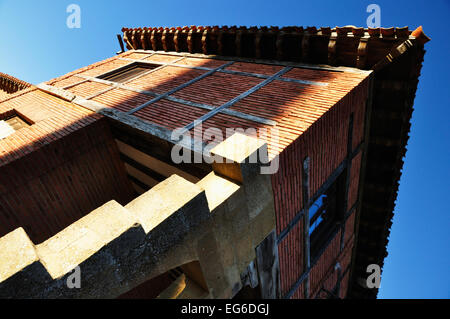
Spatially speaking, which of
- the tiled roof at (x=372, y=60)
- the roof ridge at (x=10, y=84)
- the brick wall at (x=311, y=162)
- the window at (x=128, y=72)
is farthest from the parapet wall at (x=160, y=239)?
the roof ridge at (x=10, y=84)

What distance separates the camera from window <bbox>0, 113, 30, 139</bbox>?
6391 mm

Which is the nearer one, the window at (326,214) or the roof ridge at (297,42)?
the roof ridge at (297,42)

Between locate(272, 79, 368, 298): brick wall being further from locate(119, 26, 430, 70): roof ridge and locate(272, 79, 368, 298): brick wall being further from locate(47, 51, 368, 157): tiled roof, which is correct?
locate(119, 26, 430, 70): roof ridge

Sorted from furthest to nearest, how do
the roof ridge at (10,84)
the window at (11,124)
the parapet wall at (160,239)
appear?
the roof ridge at (10,84)
the window at (11,124)
the parapet wall at (160,239)

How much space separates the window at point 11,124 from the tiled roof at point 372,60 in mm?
5800

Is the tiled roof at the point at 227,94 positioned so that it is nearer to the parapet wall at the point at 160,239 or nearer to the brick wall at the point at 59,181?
the parapet wall at the point at 160,239

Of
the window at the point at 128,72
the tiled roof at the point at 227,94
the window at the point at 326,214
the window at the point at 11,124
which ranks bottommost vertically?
the window at the point at 326,214

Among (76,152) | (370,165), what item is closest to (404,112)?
(370,165)

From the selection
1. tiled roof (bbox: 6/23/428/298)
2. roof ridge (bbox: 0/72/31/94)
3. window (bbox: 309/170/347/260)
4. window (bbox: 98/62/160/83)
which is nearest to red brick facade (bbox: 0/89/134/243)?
tiled roof (bbox: 6/23/428/298)

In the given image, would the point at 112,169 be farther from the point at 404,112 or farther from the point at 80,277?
the point at 404,112

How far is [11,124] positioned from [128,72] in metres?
4.07

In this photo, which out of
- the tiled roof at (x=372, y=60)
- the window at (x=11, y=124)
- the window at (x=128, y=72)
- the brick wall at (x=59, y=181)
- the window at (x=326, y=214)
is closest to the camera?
the brick wall at (x=59, y=181)

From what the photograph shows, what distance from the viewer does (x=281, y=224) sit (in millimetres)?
4977

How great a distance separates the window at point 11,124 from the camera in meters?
6.39
